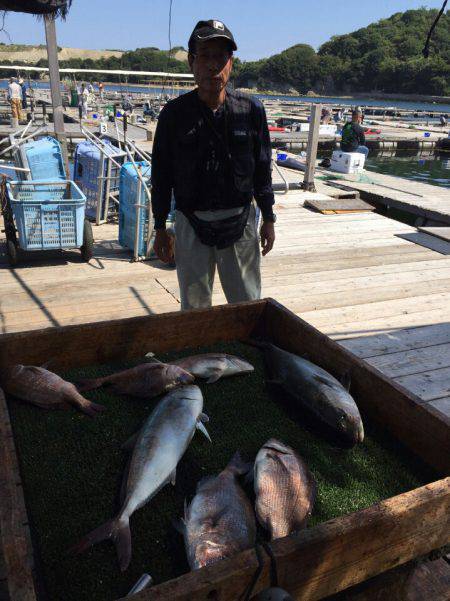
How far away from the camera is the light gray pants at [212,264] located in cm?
329

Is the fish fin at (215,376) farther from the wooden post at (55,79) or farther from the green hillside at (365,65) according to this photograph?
the green hillside at (365,65)

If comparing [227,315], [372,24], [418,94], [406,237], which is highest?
[372,24]

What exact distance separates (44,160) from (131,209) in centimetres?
208

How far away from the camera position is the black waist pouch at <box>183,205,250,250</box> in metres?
3.16

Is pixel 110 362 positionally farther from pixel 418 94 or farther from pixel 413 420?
pixel 418 94

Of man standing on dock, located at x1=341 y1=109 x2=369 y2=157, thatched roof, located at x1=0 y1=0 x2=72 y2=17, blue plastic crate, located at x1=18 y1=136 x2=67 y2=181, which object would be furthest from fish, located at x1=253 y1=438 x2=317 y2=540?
man standing on dock, located at x1=341 y1=109 x2=369 y2=157

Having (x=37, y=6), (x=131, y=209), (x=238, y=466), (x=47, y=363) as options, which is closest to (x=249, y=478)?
(x=238, y=466)

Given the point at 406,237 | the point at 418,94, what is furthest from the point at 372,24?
the point at 406,237

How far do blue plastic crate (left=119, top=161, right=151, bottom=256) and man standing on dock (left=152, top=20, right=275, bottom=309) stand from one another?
3276 millimetres

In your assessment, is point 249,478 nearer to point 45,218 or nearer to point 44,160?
point 45,218

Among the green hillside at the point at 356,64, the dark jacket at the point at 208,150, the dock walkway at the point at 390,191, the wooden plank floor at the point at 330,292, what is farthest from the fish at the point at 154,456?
the green hillside at the point at 356,64

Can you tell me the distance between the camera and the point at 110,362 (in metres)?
2.57

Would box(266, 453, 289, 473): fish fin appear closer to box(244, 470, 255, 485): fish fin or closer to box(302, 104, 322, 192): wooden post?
box(244, 470, 255, 485): fish fin

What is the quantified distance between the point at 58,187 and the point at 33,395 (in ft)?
16.0
